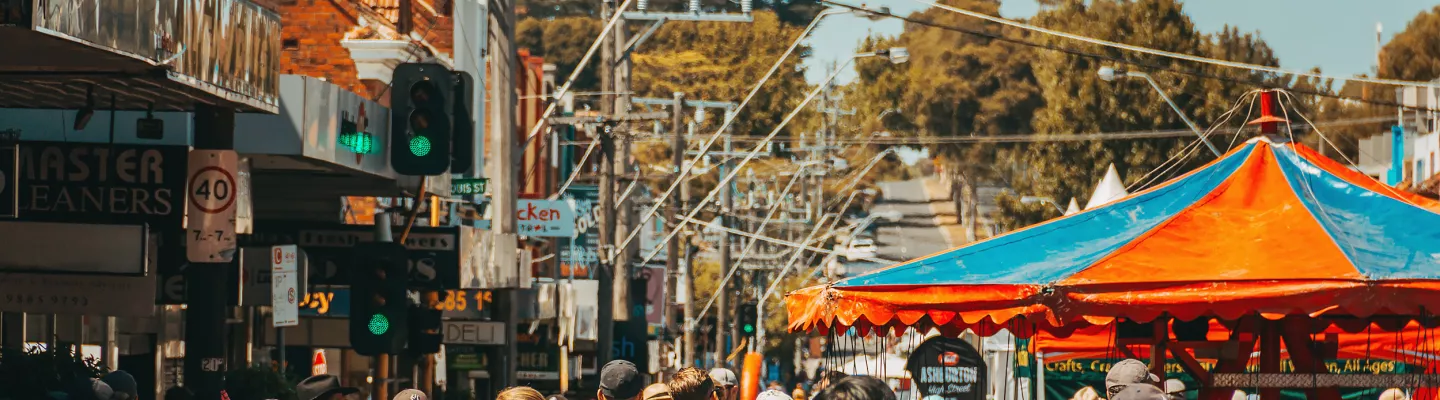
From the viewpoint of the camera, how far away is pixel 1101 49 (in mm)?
55469

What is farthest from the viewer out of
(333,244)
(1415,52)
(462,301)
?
(1415,52)

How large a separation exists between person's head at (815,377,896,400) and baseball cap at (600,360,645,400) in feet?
6.06

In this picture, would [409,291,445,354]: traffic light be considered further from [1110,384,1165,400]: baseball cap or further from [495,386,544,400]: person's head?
[1110,384,1165,400]: baseball cap

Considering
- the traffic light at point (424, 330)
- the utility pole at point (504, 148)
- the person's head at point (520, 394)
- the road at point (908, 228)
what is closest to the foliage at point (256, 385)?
the traffic light at point (424, 330)

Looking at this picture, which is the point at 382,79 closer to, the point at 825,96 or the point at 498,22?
the point at 498,22

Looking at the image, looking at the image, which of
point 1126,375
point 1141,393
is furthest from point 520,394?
point 1126,375

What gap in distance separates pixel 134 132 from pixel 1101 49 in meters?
43.0

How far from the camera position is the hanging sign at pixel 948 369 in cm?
1631

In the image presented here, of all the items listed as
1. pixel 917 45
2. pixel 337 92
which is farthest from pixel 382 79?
pixel 917 45

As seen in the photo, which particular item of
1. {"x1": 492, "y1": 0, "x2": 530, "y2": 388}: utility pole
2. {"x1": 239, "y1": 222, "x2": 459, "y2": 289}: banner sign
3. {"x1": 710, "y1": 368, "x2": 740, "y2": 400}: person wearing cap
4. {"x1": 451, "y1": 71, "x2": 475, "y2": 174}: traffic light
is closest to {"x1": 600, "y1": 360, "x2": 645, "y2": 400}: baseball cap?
{"x1": 710, "y1": 368, "x2": 740, "y2": 400}: person wearing cap

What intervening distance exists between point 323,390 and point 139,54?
2.33 metres

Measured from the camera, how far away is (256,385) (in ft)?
51.6

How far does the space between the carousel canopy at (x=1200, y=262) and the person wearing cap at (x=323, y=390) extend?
2860 millimetres

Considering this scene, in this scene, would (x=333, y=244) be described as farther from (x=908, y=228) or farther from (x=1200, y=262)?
(x=908, y=228)
